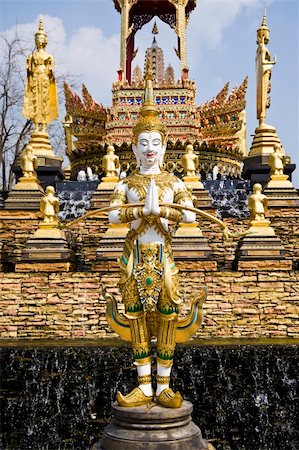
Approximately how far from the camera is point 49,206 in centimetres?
938

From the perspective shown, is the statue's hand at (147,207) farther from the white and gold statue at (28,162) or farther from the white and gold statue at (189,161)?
the white and gold statue at (28,162)

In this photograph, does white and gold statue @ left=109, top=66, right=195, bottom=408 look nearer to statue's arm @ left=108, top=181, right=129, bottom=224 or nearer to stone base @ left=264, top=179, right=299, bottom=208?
statue's arm @ left=108, top=181, right=129, bottom=224

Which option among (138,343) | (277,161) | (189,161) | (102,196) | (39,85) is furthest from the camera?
(39,85)

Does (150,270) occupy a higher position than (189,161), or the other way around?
(189,161)

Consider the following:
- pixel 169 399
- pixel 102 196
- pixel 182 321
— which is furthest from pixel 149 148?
pixel 102 196

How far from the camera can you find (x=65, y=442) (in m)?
5.76

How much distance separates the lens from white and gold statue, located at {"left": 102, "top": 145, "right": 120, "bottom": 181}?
1118cm

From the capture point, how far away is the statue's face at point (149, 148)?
4719 millimetres

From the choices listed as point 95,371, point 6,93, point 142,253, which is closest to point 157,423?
point 142,253

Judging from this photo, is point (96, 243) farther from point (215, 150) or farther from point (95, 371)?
point (215, 150)

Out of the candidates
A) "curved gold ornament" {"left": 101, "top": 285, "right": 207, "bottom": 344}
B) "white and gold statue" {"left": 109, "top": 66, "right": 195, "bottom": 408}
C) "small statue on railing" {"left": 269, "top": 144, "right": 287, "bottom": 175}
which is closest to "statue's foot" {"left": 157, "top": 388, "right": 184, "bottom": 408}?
"white and gold statue" {"left": 109, "top": 66, "right": 195, "bottom": 408}

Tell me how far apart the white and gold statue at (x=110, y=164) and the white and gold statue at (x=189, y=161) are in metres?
1.25

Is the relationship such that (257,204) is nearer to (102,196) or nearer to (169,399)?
(102,196)

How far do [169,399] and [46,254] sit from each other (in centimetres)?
516
